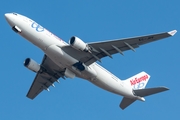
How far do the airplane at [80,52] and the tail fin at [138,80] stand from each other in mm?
2044

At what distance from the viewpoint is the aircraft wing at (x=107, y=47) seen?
46688mm

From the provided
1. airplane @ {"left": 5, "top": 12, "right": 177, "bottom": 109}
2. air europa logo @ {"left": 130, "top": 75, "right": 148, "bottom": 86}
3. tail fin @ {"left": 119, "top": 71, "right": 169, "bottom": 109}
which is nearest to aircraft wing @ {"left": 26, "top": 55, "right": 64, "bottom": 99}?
airplane @ {"left": 5, "top": 12, "right": 177, "bottom": 109}

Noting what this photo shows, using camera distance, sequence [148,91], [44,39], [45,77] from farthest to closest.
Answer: [45,77], [148,91], [44,39]

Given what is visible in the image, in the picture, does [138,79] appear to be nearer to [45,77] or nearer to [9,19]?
[45,77]

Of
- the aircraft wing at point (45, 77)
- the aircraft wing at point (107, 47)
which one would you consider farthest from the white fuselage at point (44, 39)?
the aircraft wing at point (45, 77)

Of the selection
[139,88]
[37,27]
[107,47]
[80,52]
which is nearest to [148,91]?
[139,88]

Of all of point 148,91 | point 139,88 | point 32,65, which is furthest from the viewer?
point 139,88

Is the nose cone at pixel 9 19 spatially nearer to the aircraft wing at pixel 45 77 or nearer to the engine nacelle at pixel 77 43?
the engine nacelle at pixel 77 43

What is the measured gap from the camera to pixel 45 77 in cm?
5741

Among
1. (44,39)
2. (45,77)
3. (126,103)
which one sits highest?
(44,39)

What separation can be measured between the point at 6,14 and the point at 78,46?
8.93 m

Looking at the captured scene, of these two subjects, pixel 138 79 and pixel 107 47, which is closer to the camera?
pixel 107 47

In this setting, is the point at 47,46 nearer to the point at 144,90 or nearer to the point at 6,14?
the point at 6,14

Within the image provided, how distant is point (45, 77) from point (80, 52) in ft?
33.2
